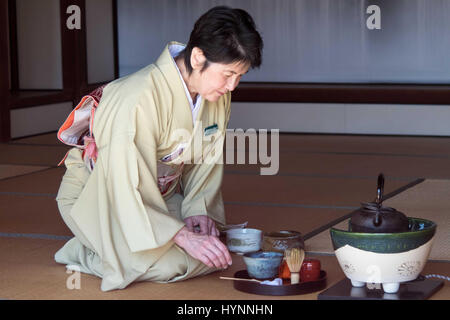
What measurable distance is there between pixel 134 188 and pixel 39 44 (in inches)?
187

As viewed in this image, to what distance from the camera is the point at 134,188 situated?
2303mm

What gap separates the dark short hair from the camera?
7.31ft

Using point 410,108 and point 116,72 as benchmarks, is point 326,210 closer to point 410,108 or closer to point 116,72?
point 410,108

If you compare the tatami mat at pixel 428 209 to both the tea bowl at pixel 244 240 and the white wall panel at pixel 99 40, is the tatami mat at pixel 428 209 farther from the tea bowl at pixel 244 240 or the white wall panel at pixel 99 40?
the white wall panel at pixel 99 40

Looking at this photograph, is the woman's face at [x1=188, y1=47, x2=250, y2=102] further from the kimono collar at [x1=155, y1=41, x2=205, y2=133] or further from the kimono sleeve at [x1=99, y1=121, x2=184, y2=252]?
the kimono sleeve at [x1=99, y1=121, x2=184, y2=252]

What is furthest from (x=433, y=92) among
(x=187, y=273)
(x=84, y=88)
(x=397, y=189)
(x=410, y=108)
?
(x=187, y=273)

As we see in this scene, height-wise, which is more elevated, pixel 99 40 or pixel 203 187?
pixel 99 40

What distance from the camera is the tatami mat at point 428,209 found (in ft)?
9.07

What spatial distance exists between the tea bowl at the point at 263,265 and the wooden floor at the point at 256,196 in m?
0.08

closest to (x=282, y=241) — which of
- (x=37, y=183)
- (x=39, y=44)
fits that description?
(x=37, y=183)

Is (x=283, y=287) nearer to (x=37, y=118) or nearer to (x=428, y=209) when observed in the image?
(x=428, y=209)

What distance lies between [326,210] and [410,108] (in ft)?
9.73

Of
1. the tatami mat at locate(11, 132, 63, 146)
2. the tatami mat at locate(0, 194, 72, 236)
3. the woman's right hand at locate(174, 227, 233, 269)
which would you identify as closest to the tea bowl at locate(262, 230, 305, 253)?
the woman's right hand at locate(174, 227, 233, 269)

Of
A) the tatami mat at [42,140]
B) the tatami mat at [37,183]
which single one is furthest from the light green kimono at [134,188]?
the tatami mat at [42,140]
